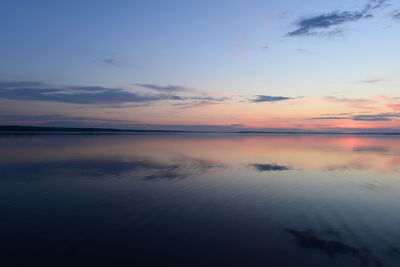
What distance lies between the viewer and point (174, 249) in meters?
8.78

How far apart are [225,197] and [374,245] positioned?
797 cm

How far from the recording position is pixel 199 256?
8383mm

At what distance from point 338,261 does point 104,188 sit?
14.3 meters

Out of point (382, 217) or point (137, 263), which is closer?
point (137, 263)

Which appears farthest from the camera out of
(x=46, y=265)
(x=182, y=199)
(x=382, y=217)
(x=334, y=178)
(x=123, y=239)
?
(x=334, y=178)

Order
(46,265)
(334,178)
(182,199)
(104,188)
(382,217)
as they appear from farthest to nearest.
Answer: (334,178), (104,188), (182,199), (382,217), (46,265)

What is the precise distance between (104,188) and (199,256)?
1084 centimetres

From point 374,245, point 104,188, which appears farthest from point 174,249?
point 104,188

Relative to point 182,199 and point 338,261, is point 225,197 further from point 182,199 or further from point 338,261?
point 338,261

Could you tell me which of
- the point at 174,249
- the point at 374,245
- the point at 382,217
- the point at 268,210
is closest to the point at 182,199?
the point at 268,210

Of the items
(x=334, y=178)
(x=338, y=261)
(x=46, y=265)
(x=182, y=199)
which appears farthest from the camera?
(x=334, y=178)

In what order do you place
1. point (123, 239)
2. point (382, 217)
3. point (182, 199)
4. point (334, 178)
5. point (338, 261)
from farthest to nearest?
point (334, 178) < point (182, 199) < point (382, 217) < point (123, 239) < point (338, 261)

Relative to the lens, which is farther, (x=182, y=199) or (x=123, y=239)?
(x=182, y=199)

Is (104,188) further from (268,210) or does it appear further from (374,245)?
(374,245)
